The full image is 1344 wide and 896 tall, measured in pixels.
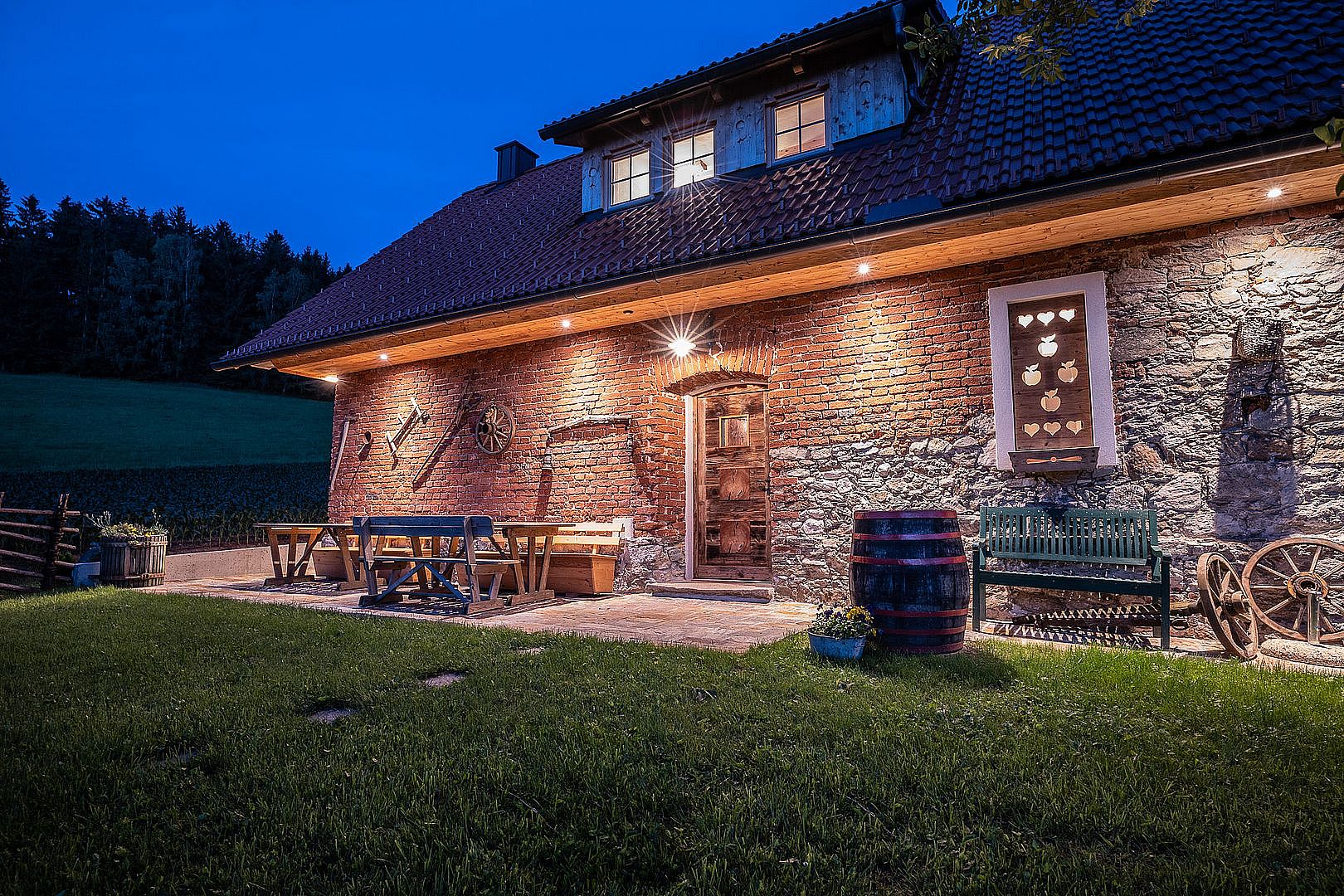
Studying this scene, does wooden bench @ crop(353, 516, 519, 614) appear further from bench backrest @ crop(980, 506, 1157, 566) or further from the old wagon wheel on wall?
bench backrest @ crop(980, 506, 1157, 566)

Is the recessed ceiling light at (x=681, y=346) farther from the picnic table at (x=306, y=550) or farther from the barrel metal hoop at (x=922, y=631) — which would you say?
the barrel metal hoop at (x=922, y=631)

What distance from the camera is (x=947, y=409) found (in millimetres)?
6270

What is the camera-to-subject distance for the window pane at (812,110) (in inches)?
308

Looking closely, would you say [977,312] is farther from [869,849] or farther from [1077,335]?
[869,849]

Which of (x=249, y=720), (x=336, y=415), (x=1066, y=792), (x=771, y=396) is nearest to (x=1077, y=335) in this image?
(x=771, y=396)

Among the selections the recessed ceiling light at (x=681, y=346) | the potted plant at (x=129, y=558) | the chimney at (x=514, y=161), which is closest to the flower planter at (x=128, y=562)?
the potted plant at (x=129, y=558)

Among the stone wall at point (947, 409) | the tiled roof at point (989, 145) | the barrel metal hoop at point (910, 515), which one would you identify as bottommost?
the barrel metal hoop at point (910, 515)

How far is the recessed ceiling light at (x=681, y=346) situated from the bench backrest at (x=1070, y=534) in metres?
3.48

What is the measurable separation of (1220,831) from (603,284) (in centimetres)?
608

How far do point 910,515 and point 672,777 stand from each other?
2480mm

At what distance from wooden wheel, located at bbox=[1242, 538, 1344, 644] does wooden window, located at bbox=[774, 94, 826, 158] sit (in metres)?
5.73

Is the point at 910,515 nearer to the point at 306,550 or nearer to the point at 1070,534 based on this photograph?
the point at 1070,534

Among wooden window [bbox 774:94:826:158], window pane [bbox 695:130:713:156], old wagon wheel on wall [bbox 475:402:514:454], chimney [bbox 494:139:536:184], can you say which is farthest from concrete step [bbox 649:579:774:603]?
chimney [bbox 494:139:536:184]

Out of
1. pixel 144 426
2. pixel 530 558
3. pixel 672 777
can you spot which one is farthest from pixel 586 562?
pixel 144 426
